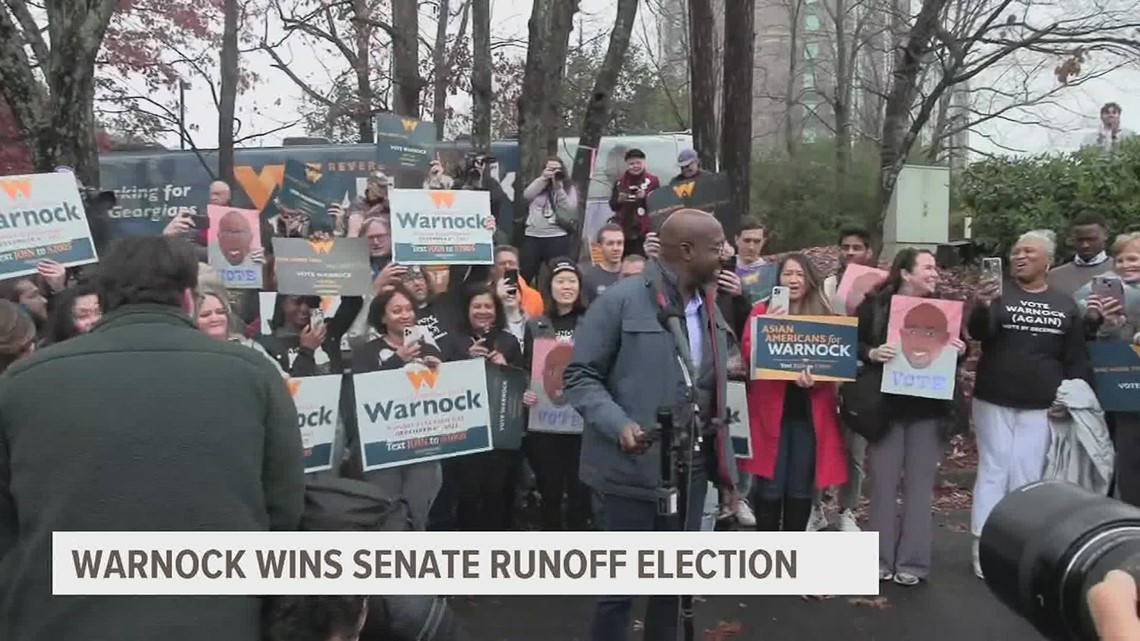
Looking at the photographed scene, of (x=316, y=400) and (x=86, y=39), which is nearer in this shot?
(x=316, y=400)

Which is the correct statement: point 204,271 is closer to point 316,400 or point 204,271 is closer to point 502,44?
point 316,400

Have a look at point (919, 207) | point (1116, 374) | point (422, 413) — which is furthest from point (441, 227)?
point (919, 207)

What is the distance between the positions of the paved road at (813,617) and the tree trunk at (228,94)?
8.79 meters

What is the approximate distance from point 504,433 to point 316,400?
1186 millimetres

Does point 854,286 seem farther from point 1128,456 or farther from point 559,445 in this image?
point 559,445

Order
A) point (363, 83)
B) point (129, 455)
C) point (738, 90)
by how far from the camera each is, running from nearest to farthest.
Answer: point (129, 455), point (738, 90), point (363, 83)

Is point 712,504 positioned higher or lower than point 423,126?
lower

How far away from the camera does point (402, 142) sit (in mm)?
9156

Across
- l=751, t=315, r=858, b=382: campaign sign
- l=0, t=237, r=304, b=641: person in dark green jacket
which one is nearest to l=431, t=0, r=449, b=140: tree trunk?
l=751, t=315, r=858, b=382: campaign sign

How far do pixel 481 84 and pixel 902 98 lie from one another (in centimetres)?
673

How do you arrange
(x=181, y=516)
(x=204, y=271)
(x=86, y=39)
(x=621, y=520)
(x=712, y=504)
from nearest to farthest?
(x=181, y=516) → (x=621, y=520) → (x=204, y=271) → (x=712, y=504) → (x=86, y=39)

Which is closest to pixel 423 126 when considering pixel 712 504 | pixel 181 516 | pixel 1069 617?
pixel 712 504

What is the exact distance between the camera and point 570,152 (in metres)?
15.8

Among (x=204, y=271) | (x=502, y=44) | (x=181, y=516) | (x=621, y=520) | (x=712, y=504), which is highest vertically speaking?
(x=502, y=44)
